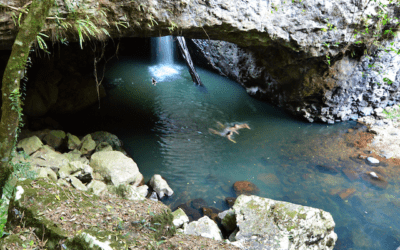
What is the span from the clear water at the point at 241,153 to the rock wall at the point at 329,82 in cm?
51

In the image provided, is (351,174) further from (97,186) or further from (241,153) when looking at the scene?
(97,186)

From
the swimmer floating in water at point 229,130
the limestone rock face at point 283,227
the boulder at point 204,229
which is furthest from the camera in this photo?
the swimmer floating in water at point 229,130

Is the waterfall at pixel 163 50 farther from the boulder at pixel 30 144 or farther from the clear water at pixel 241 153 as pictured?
the boulder at pixel 30 144

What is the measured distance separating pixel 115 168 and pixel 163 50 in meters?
12.0

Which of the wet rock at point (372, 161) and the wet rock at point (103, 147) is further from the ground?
the wet rock at point (103, 147)

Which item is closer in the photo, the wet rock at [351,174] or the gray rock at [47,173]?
the gray rock at [47,173]

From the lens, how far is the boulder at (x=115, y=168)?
4887 mm

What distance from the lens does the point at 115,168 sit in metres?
5.02

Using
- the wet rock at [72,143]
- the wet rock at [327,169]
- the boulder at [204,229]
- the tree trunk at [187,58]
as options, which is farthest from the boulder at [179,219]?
the tree trunk at [187,58]

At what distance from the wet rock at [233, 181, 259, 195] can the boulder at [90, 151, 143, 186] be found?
200 centimetres

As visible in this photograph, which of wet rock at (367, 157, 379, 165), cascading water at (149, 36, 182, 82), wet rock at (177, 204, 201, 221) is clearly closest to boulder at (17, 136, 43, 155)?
wet rock at (177, 204, 201, 221)

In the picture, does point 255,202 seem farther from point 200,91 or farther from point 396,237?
point 200,91

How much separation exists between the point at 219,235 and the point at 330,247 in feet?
5.57

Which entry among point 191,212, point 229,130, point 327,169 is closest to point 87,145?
point 191,212
